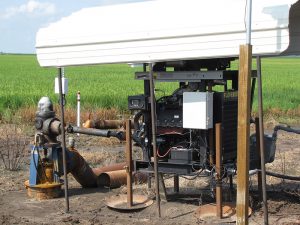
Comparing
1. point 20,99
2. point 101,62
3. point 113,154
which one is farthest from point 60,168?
point 20,99

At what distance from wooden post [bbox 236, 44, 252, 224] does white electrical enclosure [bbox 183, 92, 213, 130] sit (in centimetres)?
127

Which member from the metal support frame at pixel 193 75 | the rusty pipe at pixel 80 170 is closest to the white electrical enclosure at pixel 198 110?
the metal support frame at pixel 193 75

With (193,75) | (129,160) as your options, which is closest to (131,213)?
(129,160)

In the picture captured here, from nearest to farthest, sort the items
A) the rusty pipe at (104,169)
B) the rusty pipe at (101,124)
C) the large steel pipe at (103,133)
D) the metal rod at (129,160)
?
1. the metal rod at (129,160)
2. the large steel pipe at (103,133)
3. the rusty pipe at (104,169)
4. the rusty pipe at (101,124)

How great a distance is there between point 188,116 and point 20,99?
14.9m

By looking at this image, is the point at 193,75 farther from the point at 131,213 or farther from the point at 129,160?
the point at 131,213

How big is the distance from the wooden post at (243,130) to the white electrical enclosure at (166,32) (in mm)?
484

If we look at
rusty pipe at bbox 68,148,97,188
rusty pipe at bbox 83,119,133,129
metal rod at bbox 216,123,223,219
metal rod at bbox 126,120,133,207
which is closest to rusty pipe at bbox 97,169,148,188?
rusty pipe at bbox 68,148,97,188

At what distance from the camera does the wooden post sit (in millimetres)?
5719

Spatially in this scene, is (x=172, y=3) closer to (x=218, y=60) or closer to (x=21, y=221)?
(x=218, y=60)

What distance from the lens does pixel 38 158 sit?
8562 millimetres

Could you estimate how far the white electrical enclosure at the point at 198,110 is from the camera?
7062 millimetres

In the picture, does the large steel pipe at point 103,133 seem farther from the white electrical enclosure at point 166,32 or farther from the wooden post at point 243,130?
the wooden post at point 243,130

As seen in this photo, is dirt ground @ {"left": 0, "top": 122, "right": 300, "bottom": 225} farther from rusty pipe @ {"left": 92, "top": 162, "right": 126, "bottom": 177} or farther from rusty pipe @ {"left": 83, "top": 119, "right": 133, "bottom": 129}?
rusty pipe @ {"left": 83, "top": 119, "right": 133, "bottom": 129}
